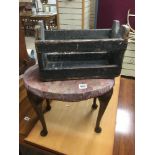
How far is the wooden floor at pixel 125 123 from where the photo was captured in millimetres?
861

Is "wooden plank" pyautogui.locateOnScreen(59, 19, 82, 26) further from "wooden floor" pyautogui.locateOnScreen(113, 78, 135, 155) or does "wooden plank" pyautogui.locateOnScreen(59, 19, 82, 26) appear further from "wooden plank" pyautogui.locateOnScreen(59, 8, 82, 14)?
"wooden floor" pyautogui.locateOnScreen(113, 78, 135, 155)

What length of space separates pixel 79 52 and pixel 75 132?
417mm

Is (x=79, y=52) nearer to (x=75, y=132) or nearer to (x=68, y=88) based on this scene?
(x=68, y=88)

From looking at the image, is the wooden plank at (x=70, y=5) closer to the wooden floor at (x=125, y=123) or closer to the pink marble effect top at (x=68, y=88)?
the wooden floor at (x=125, y=123)

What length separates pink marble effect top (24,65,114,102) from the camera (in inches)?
27.4

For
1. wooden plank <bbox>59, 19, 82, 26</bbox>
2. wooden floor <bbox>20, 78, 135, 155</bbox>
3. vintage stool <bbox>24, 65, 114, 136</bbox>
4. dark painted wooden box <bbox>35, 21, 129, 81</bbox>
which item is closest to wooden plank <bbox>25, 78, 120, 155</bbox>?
wooden floor <bbox>20, 78, 135, 155</bbox>

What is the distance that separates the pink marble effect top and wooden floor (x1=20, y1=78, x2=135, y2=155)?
31 cm

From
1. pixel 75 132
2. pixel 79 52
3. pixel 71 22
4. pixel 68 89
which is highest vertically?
pixel 71 22

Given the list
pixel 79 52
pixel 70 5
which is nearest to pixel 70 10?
pixel 70 5

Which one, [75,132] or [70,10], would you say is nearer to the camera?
[75,132]

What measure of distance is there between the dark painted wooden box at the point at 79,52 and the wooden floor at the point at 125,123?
34 cm

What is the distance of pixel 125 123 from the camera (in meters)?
1.00
